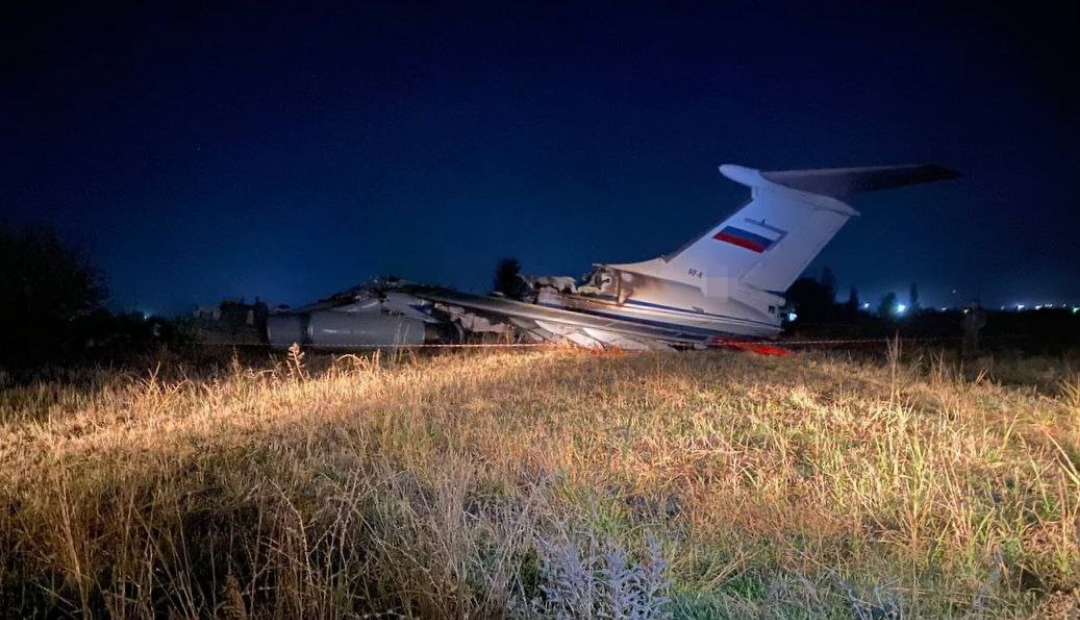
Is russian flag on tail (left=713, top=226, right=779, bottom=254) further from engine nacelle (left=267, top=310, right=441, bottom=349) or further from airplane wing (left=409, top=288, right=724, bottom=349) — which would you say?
engine nacelle (left=267, top=310, right=441, bottom=349)

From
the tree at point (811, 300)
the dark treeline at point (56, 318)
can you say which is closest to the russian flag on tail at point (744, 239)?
the dark treeline at point (56, 318)

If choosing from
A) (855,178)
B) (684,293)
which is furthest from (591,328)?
(855,178)

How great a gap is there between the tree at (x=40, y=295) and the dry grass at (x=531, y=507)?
327 inches

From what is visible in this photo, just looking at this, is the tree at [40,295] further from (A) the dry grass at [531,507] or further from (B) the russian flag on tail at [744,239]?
(B) the russian flag on tail at [744,239]

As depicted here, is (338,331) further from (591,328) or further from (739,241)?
(739,241)

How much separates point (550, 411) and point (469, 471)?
8.09ft

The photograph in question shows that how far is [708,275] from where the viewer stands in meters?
14.6

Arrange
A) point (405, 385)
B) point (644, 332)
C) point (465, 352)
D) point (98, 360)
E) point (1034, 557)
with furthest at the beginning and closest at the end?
point (644, 332), point (465, 352), point (98, 360), point (405, 385), point (1034, 557)

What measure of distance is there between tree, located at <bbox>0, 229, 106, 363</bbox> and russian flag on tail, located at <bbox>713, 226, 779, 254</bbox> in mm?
14662

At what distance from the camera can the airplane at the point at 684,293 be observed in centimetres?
1409

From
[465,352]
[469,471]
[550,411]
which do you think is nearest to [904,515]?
[469,471]

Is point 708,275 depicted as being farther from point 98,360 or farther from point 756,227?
point 98,360

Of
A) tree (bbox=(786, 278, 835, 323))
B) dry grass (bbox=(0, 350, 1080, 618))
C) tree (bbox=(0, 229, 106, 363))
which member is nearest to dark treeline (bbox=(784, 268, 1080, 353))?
tree (bbox=(786, 278, 835, 323))

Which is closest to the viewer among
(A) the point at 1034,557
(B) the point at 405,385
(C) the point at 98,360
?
(A) the point at 1034,557
